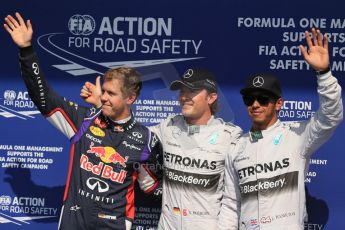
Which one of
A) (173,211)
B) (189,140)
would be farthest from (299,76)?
(173,211)

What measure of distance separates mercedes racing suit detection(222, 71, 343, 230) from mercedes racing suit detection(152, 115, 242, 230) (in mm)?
144

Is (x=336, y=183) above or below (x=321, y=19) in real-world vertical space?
below

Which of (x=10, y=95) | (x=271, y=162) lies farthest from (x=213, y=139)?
(x=10, y=95)

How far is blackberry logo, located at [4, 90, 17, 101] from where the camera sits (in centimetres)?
370

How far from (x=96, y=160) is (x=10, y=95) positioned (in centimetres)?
107

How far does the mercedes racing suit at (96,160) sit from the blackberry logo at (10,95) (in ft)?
2.73

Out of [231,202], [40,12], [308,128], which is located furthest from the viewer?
[40,12]

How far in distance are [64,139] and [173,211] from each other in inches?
41.1

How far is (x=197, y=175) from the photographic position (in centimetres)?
294

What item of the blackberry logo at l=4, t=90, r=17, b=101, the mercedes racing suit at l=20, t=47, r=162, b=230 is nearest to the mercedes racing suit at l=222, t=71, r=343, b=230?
the mercedes racing suit at l=20, t=47, r=162, b=230

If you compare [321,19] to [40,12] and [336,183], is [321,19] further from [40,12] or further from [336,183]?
[40,12]

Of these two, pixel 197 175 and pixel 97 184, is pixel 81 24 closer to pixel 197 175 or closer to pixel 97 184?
pixel 97 184

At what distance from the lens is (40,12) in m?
3.66

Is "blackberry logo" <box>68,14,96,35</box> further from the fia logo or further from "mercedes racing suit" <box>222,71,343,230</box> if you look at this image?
"mercedes racing suit" <box>222,71,343,230</box>
